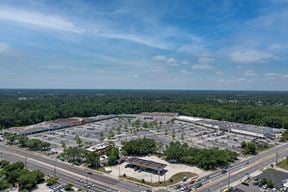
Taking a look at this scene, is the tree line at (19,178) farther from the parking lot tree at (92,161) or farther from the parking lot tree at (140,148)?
A: the parking lot tree at (140,148)

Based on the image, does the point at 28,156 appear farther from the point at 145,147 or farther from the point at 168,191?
the point at 168,191

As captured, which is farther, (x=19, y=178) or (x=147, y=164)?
(x=147, y=164)

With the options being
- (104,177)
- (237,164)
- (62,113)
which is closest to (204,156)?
(237,164)

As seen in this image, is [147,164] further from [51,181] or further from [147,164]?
[51,181]

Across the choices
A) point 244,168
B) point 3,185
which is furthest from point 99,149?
point 244,168

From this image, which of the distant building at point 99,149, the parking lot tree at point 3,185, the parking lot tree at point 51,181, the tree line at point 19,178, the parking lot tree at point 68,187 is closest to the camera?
the parking lot tree at point 3,185

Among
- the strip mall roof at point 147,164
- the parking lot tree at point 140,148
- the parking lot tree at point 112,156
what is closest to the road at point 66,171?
the parking lot tree at point 112,156

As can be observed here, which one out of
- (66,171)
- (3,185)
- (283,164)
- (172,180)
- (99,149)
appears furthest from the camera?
(99,149)
